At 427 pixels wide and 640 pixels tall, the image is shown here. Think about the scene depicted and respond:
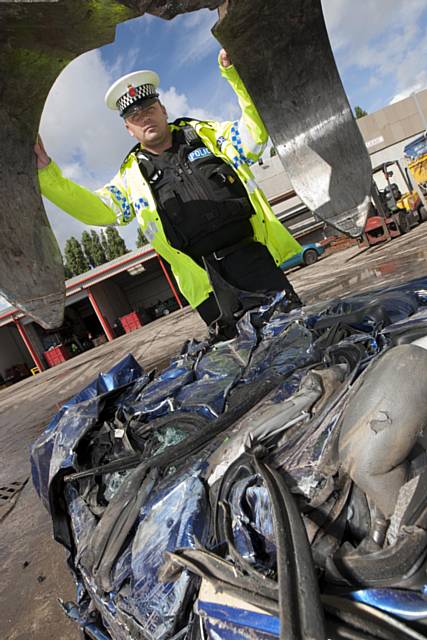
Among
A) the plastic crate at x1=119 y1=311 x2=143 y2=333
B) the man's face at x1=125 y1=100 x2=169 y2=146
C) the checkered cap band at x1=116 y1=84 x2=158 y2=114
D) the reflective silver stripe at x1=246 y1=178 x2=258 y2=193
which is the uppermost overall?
the checkered cap band at x1=116 y1=84 x2=158 y2=114

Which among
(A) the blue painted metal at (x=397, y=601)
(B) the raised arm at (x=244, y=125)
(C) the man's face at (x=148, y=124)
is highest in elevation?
(C) the man's face at (x=148, y=124)

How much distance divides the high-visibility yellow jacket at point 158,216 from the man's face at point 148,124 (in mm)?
138

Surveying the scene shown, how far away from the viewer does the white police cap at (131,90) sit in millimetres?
2137

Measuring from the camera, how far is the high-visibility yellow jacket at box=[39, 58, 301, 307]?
204 cm

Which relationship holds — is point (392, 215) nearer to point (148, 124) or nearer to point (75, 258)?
point (148, 124)

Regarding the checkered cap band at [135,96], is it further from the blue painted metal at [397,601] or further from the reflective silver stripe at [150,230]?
the blue painted metal at [397,601]

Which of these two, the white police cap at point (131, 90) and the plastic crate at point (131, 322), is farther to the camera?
the plastic crate at point (131, 322)

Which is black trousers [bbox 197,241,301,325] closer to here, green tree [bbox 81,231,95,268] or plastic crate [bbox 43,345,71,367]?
plastic crate [bbox 43,345,71,367]

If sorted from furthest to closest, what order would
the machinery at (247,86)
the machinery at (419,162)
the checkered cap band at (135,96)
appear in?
the machinery at (419,162)
the checkered cap band at (135,96)
the machinery at (247,86)

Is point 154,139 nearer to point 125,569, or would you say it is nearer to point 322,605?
point 125,569

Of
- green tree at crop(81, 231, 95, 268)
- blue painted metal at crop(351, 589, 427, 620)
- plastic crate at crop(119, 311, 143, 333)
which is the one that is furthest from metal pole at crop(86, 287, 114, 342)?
green tree at crop(81, 231, 95, 268)

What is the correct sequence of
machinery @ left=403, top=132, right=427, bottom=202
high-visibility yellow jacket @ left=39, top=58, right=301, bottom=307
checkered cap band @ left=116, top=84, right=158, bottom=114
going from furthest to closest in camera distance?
machinery @ left=403, top=132, right=427, bottom=202
checkered cap band @ left=116, top=84, right=158, bottom=114
high-visibility yellow jacket @ left=39, top=58, right=301, bottom=307

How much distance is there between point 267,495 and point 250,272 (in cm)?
162

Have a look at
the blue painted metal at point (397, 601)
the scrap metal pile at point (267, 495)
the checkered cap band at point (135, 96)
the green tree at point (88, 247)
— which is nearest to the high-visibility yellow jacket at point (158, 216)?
the checkered cap band at point (135, 96)
